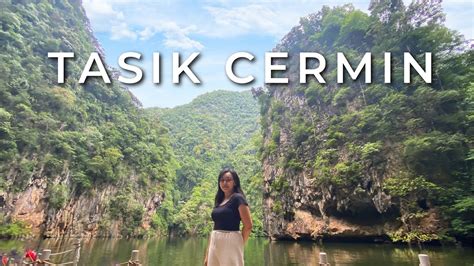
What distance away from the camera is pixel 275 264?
12.5m

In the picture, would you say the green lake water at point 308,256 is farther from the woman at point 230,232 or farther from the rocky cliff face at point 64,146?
the woman at point 230,232

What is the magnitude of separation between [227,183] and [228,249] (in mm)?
594

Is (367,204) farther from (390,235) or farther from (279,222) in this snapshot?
(279,222)

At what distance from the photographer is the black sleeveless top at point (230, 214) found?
10.00 feet

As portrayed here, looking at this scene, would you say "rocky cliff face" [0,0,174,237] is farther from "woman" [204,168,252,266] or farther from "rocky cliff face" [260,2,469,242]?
"woman" [204,168,252,266]

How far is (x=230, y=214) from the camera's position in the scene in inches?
120

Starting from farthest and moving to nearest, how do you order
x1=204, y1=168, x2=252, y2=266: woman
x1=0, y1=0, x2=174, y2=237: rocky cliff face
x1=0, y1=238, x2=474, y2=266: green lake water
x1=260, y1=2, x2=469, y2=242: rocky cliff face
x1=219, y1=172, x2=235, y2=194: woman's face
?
x1=0, y1=0, x2=174, y2=237: rocky cliff face, x1=260, y1=2, x2=469, y2=242: rocky cliff face, x1=0, y1=238, x2=474, y2=266: green lake water, x1=219, y1=172, x2=235, y2=194: woman's face, x1=204, y1=168, x2=252, y2=266: woman

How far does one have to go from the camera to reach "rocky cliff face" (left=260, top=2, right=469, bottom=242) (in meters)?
17.6

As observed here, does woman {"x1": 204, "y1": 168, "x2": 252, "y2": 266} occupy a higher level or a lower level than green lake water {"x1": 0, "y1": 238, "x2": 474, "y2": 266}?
higher

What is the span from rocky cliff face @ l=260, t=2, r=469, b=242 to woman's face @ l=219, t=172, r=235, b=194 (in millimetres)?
16322

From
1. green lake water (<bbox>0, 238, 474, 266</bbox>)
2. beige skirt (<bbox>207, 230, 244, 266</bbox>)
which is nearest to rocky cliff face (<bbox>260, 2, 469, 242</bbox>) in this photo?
green lake water (<bbox>0, 238, 474, 266</bbox>)

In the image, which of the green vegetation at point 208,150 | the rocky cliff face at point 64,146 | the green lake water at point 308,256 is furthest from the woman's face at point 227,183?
the green vegetation at point 208,150

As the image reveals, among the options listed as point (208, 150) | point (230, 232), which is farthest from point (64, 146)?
point (208, 150)

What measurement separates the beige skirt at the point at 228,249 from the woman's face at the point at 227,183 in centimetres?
39
